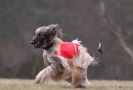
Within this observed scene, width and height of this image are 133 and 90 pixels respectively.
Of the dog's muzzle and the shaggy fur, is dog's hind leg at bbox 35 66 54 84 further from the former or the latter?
the dog's muzzle

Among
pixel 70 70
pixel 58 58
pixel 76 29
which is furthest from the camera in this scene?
pixel 76 29

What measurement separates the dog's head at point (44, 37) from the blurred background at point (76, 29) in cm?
1614

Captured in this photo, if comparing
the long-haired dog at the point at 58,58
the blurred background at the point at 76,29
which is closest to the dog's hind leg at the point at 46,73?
the long-haired dog at the point at 58,58

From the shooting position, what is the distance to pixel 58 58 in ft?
44.5

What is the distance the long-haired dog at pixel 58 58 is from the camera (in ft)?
44.7

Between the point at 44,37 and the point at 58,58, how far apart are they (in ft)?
1.57

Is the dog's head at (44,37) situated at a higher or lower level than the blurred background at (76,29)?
lower

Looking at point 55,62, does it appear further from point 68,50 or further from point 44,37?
point 44,37

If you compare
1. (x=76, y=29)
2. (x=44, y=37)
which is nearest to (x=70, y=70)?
(x=44, y=37)

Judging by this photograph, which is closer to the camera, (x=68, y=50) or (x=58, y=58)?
(x=58, y=58)

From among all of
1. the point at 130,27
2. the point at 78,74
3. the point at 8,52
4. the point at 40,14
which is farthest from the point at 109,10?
the point at 78,74

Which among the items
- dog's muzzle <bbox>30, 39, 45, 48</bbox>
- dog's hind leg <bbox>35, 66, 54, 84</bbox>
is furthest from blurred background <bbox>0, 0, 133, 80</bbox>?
dog's muzzle <bbox>30, 39, 45, 48</bbox>

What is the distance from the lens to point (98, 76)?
104 feet

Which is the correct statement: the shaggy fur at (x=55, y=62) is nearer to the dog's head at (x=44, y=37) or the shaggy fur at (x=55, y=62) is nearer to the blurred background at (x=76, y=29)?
the dog's head at (x=44, y=37)
